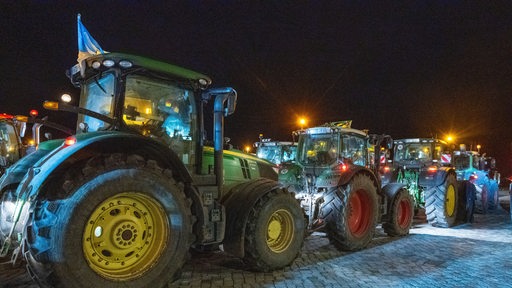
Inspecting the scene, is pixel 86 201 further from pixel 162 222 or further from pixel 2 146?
pixel 2 146

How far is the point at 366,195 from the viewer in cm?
854

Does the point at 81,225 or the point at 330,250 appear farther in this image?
the point at 330,250

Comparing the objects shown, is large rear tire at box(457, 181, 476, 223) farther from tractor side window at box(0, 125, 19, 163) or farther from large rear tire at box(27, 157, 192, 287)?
tractor side window at box(0, 125, 19, 163)

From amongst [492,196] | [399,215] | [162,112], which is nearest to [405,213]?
[399,215]

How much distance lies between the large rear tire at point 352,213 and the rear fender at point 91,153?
3.63 metres

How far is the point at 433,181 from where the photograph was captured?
11.2 meters

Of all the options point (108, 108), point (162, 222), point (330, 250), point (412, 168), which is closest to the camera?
point (162, 222)

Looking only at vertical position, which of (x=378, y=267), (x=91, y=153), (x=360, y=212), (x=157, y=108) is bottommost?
(x=378, y=267)

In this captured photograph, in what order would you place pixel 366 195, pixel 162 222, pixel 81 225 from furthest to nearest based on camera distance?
1. pixel 366 195
2. pixel 162 222
3. pixel 81 225

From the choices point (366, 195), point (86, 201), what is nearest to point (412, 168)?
point (366, 195)

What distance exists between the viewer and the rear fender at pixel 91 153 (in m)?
4.12

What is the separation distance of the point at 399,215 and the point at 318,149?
2.43 meters

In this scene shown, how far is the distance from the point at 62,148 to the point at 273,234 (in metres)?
3.17

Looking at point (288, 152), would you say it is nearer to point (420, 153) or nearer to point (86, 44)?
point (420, 153)
